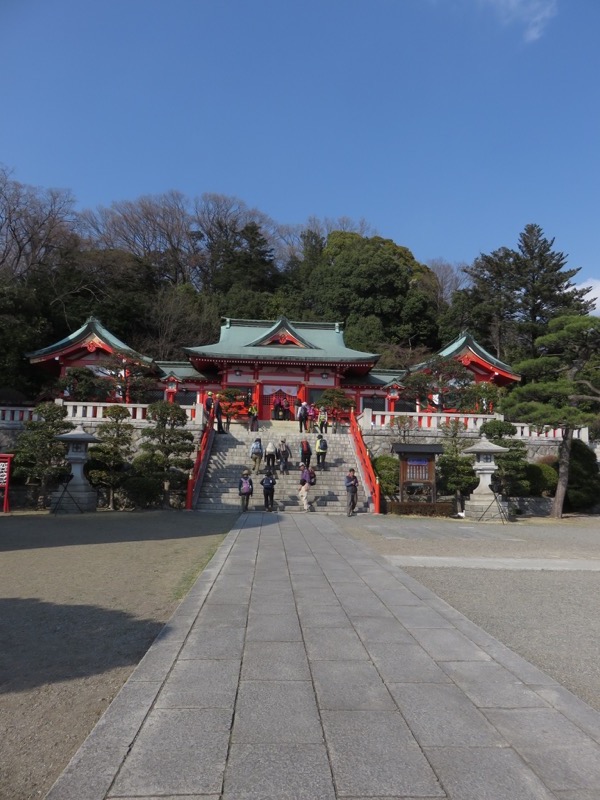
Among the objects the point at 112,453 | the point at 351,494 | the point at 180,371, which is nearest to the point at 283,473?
the point at 351,494

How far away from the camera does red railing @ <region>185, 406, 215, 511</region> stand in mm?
15904

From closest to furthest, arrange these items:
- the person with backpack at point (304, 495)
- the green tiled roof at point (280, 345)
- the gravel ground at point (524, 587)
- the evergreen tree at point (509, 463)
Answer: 1. the gravel ground at point (524, 587)
2. the person with backpack at point (304, 495)
3. the evergreen tree at point (509, 463)
4. the green tiled roof at point (280, 345)

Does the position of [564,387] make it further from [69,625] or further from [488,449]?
[69,625]

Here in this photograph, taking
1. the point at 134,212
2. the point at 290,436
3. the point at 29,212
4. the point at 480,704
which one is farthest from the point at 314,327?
the point at 480,704

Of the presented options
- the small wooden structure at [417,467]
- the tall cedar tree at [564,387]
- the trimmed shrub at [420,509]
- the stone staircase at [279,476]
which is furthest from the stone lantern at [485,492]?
the stone staircase at [279,476]

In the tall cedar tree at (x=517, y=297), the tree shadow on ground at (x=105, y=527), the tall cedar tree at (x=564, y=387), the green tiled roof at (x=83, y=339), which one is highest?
the tall cedar tree at (x=517, y=297)

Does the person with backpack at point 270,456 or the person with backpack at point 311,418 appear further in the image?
the person with backpack at point 311,418

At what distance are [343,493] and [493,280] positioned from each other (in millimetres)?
30729

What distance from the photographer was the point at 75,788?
2229 mm

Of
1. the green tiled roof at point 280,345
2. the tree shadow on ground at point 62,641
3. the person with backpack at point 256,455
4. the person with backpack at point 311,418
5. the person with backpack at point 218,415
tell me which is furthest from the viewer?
the green tiled roof at point 280,345

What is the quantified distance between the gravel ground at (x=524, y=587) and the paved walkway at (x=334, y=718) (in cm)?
36

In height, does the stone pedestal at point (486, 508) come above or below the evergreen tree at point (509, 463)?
below

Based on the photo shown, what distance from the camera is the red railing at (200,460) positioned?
626 inches

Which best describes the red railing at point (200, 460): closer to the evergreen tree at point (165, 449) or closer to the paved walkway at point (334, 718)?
the evergreen tree at point (165, 449)
